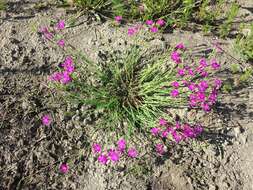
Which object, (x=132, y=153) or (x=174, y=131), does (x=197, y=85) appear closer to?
(x=174, y=131)

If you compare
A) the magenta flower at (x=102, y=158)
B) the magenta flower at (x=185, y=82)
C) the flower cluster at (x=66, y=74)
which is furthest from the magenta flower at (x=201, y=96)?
the flower cluster at (x=66, y=74)

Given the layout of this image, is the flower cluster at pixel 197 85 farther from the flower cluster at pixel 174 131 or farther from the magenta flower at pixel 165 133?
the magenta flower at pixel 165 133

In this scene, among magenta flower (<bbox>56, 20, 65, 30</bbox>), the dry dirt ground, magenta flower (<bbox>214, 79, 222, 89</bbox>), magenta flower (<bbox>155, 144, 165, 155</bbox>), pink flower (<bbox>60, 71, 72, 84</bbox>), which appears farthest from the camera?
magenta flower (<bbox>56, 20, 65, 30</bbox>)

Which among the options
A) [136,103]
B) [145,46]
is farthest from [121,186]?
[145,46]

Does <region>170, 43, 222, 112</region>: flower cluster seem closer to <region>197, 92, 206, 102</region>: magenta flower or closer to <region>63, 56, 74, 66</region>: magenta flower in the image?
<region>197, 92, 206, 102</region>: magenta flower

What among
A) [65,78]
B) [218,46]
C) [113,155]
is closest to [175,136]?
[113,155]

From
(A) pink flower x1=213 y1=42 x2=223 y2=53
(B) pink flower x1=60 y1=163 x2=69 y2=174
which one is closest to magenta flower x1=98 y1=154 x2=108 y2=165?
(B) pink flower x1=60 y1=163 x2=69 y2=174
